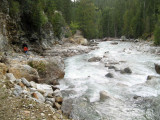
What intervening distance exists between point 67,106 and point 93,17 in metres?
41.4

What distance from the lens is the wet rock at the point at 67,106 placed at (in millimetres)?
6479

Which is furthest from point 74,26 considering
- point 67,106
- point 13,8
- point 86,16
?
point 67,106

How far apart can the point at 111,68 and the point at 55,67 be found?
5566mm

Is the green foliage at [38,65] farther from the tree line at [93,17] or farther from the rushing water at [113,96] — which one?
the tree line at [93,17]

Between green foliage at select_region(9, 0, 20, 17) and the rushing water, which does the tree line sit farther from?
the rushing water

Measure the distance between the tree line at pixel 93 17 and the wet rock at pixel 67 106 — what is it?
15379 mm

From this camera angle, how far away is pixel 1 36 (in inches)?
576

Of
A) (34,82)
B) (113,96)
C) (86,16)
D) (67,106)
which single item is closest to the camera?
(67,106)

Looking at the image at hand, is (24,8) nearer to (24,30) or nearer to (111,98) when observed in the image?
(24,30)

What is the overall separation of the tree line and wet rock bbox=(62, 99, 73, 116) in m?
15.4

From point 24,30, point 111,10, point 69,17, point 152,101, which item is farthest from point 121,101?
point 111,10

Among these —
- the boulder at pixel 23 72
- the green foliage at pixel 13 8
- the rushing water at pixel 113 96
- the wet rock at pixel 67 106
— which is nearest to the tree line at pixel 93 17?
the green foliage at pixel 13 8

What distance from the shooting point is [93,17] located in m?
45.2

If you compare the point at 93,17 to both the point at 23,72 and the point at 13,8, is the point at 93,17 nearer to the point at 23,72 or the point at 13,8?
the point at 13,8
